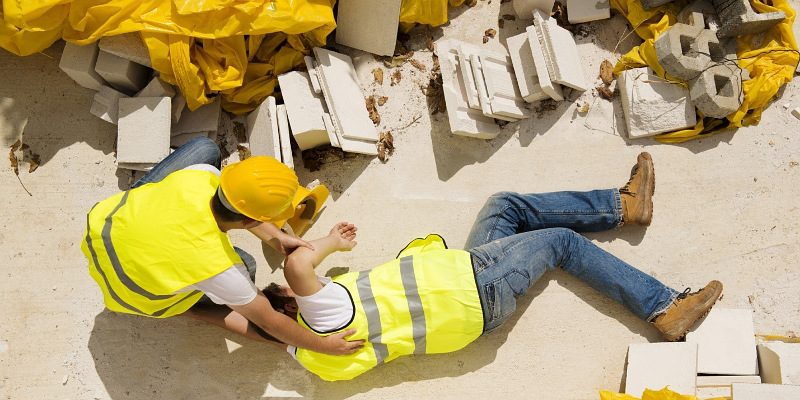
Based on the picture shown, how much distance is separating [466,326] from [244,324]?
123 cm

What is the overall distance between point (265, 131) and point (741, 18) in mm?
2924

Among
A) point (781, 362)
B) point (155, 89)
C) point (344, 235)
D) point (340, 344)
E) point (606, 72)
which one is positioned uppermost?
point (155, 89)

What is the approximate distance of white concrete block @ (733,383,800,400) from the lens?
3.26 m

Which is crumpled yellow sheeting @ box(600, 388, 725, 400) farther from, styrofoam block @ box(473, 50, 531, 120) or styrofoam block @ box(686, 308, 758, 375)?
styrofoam block @ box(473, 50, 531, 120)

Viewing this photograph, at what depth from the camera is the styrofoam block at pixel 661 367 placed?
11.3ft

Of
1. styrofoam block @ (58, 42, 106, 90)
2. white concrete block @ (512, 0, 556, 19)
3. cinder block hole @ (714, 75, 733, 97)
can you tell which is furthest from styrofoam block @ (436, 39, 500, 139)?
styrofoam block @ (58, 42, 106, 90)

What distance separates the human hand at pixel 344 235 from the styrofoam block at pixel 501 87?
111cm

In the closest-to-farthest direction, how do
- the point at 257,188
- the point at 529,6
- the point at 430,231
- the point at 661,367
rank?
the point at 257,188
the point at 661,367
the point at 430,231
the point at 529,6

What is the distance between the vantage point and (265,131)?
12.4ft

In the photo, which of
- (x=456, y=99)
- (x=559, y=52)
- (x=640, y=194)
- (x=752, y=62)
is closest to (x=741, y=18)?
(x=752, y=62)

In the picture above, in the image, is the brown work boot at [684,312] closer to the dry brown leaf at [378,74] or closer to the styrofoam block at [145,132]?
the dry brown leaf at [378,74]

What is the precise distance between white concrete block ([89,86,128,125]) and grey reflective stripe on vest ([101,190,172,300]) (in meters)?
1.07

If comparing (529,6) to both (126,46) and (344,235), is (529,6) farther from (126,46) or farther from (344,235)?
(126,46)

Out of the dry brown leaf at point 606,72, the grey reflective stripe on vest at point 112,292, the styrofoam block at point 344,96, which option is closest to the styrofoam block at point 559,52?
the dry brown leaf at point 606,72
